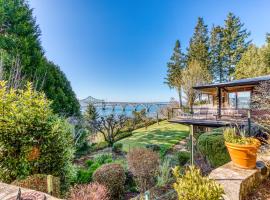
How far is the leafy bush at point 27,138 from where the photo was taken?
412cm

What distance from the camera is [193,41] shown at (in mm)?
31891

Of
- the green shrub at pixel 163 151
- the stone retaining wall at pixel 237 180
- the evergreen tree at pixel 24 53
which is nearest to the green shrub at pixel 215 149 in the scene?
the stone retaining wall at pixel 237 180

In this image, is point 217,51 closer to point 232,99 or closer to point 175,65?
point 175,65

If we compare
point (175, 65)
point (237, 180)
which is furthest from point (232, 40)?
point (237, 180)

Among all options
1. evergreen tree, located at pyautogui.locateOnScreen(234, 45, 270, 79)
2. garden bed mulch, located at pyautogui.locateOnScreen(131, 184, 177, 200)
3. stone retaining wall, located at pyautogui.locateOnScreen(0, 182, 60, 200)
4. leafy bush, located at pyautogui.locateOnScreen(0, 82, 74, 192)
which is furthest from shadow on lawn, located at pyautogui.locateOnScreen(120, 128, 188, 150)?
evergreen tree, located at pyautogui.locateOnScreen(234, 45, 270, 79)

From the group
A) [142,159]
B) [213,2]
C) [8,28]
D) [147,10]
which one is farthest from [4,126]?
[213,2]

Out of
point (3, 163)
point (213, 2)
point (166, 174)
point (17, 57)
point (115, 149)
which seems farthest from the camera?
point (213, 2)

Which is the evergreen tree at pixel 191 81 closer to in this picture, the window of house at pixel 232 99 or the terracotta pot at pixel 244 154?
the window of house at pixel 232 99

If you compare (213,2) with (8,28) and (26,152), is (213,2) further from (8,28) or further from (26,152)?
(26,152)

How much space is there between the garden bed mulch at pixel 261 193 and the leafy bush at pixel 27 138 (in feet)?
14.2

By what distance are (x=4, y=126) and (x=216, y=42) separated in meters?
33.6

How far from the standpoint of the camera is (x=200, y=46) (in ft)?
99.3

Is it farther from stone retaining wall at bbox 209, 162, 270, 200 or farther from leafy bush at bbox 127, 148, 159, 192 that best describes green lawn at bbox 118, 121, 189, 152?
stone retaining wall at bbox 209, 162, 270, 200

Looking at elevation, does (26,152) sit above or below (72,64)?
below
